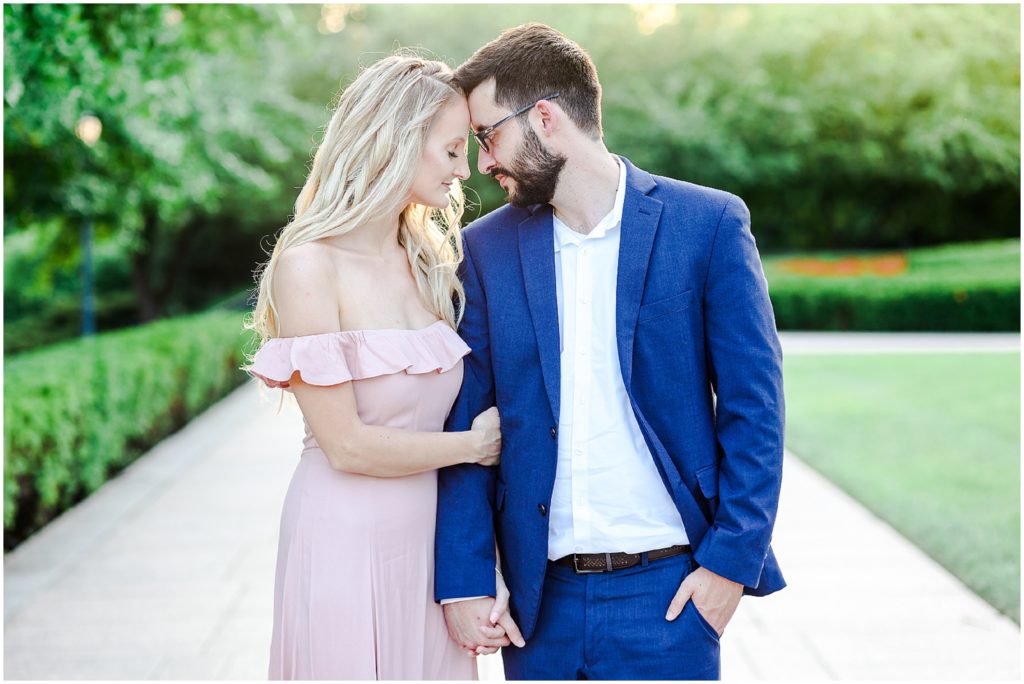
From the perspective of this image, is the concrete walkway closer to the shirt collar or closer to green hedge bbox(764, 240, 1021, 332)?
the shirt collar

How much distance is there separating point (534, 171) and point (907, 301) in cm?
1955

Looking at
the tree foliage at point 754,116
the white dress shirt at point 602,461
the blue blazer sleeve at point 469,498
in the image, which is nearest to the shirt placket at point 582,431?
the white dress shirt at point 602,461

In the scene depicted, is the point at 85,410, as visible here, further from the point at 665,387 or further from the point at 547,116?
the point at 665,387

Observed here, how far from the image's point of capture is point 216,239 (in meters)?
30.0

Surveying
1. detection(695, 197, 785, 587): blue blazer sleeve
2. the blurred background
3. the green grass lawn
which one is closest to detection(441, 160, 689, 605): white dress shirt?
detection(695, 197, 785, 587): blue blazer sleeve

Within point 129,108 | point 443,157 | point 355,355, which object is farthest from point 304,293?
point 129,108

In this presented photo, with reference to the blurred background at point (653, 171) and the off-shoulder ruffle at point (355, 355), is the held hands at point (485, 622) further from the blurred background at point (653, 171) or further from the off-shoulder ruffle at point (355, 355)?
the blurred background at point (653, 171)

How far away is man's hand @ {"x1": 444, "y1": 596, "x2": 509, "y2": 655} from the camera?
98.5 inches

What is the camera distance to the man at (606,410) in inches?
92.7

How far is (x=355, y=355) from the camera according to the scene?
247cm

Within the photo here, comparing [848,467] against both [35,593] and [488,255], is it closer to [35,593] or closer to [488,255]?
[35,593]

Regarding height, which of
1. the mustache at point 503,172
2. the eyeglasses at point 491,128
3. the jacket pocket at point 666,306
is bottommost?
the jacket pocket at point 666,306

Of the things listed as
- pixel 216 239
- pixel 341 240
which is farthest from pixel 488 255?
pixel 216 239

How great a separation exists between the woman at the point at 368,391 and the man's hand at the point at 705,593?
55 cm
